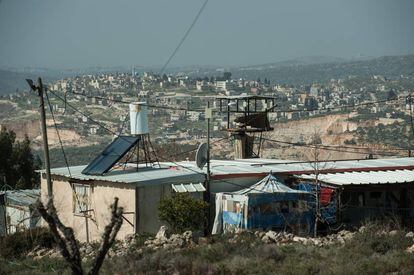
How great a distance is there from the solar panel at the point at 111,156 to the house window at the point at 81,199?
0.48 m

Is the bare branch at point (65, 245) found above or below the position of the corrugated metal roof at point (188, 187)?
above

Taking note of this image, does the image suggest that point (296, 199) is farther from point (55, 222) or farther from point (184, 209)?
point (55, 222)

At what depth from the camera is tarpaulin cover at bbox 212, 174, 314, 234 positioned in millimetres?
20297

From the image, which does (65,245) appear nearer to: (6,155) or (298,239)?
(298,239)

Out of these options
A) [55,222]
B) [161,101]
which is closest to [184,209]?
[55,222]

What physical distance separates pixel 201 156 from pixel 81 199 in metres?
3.74

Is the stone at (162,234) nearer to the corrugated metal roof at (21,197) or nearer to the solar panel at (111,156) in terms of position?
the solar panel at (111,156)

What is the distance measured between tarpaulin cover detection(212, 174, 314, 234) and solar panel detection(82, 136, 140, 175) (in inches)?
132

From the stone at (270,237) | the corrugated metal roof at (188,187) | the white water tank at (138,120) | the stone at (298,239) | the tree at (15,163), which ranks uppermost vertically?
the white water tank at (138,120)

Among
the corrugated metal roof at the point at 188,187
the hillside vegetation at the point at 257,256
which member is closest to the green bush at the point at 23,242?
the hillside vegetation at the point at 257,256

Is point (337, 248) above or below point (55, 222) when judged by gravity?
below

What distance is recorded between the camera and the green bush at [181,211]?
2000 cm

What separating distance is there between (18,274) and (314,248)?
6.25 meters

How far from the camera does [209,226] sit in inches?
856
